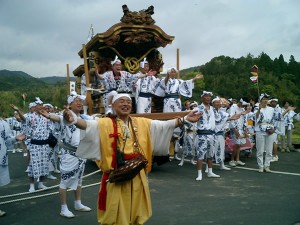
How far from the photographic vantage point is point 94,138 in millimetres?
3459

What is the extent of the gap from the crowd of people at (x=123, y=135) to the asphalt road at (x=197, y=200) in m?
0.37

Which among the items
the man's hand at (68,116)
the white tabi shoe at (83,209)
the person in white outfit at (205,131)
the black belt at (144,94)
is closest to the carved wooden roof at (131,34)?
the black belt at (144,94)

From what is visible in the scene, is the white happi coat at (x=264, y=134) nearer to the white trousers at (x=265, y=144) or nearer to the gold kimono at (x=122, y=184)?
the white trousers at (x=265, y=144)

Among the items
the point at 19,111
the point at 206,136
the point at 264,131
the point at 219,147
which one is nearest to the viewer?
the point at 19,111

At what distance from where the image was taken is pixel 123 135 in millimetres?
3551

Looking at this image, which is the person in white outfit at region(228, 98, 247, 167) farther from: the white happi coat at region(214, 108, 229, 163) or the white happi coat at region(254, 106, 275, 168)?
the white happi coat at region(254, 106, 275, 168)

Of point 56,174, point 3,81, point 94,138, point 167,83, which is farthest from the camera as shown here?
point 3,81

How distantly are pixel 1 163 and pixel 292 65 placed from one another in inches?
1945

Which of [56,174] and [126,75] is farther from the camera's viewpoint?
[56,174]

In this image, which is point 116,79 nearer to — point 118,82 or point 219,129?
point 118,82

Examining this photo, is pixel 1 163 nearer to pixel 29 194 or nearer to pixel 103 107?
pixel 29 194

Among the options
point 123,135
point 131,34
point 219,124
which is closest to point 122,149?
point 123,135

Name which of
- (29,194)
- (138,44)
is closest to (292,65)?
(138,44)

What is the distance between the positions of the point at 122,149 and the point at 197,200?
316 cm
